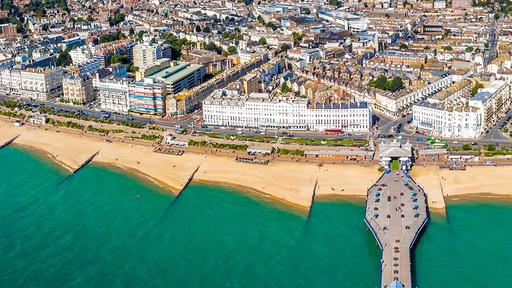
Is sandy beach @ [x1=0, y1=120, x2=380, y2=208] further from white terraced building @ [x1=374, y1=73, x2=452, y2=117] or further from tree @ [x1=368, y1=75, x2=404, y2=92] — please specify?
tree @ [x1=368, y1=75, x2=404, y2=92]

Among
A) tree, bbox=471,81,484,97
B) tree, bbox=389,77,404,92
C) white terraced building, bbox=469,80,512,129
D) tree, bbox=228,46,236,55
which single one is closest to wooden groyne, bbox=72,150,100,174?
tree, bbox=389,77,404,92

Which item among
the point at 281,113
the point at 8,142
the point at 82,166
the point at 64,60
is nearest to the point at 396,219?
the point at 281,113

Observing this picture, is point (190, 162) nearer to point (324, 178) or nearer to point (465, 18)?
point (324, 178)

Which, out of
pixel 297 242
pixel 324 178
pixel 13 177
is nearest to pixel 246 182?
pixel 324 178

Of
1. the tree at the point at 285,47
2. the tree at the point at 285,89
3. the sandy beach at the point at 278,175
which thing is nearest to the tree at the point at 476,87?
the sandy beach at the point at 278,175

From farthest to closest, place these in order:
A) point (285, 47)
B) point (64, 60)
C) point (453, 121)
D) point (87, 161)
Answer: point (285, 47) < point (64, 60) < point (453, 121) < point (87, 161)

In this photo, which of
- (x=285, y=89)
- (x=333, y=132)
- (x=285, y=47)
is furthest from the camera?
(x=285, y=47)

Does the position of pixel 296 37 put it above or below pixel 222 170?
above

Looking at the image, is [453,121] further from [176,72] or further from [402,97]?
[176,72]
